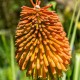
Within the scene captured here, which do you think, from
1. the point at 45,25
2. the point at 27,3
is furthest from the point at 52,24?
the point at 27,3

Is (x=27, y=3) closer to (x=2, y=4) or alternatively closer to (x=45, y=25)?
(x=45, y=25)

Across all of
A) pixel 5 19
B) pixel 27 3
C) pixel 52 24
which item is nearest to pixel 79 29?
pixel 5 19

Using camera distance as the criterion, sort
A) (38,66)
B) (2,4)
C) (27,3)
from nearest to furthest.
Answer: (38,66) → (27,3) → (2,4)

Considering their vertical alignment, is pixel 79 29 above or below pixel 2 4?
below

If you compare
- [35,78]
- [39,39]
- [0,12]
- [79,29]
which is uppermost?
[39,39]

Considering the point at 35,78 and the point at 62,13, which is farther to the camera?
the point at 62,13

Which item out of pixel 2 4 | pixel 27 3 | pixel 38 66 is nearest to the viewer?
pixel 38 66

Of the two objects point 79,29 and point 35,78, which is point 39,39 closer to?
point 35,78
